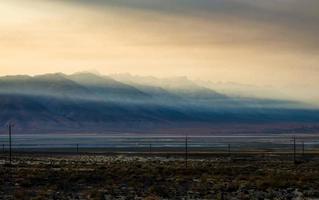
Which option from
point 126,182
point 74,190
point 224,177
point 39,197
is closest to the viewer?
point 39,197

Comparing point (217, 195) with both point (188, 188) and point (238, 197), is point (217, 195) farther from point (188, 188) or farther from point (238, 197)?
point (188, 188)

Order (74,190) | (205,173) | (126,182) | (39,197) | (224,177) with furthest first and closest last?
1. (205,173)
2. (224,177)
3. (126,182)
4. (74,190)
5. (39,197)

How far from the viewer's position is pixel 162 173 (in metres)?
56.3

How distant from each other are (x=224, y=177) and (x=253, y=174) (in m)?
4.10

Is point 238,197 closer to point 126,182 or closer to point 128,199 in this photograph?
point 128,199

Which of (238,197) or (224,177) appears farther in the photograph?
(224,177)

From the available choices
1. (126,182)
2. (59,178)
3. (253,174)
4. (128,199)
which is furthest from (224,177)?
(128,199)

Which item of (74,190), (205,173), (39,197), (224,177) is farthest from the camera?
(205,173)

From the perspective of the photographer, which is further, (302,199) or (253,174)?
(253,174)

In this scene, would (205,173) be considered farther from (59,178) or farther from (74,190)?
(74,190)

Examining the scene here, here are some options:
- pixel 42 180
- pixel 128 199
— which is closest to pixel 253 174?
pixel 42 180

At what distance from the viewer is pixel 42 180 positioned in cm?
4959

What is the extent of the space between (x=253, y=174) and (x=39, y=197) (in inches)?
877

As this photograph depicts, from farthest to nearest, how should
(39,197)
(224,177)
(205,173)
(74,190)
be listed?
(205,173)
(224,177)
(74,190)
(39,197)
